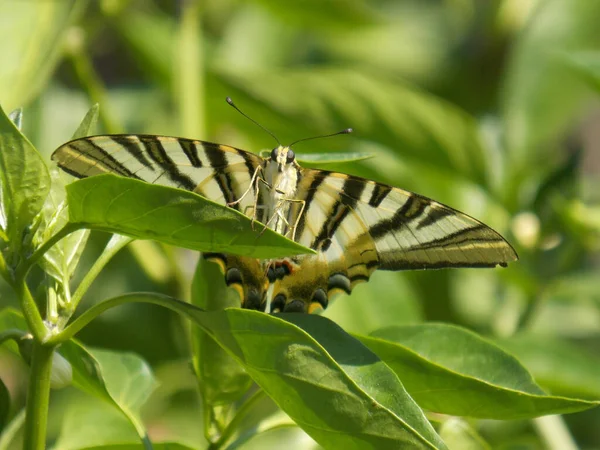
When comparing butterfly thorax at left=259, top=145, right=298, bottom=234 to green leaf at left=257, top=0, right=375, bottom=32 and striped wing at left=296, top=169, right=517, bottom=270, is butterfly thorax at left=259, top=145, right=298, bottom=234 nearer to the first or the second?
striped wing at left=296, top=169, right=517, bottom=270

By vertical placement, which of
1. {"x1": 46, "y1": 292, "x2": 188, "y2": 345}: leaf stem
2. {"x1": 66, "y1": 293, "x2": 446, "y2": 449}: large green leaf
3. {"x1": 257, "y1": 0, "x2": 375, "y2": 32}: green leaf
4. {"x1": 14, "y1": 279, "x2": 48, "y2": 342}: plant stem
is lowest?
{"x1": 14, "y1": 279, "x2": 48, "y2": 342}: plant stem

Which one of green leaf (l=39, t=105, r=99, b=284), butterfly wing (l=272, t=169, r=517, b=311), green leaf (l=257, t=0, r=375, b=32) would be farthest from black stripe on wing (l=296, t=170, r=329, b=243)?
green leaf (l=257, t=0, r=375, b=32)

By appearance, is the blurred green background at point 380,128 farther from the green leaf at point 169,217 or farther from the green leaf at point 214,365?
the green leaf at point 169,217

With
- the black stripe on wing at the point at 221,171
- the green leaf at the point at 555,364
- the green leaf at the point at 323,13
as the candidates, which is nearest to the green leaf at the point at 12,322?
the black stripe on wing at the point at 221,171

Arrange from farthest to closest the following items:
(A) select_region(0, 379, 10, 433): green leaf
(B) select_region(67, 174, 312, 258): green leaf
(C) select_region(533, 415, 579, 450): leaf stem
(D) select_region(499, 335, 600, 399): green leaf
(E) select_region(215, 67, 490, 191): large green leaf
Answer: (E) select_region(215, 67, 490, 191): large green leaf
(C) select_region(533, 415, 579, 450): leaf stem
(D) select_region(499, 335, 600, 399): green leaf
(A) select_region(0, 379, 10, 433): green leaf
(B) select_region(67, 174, 312, 258): green leaf

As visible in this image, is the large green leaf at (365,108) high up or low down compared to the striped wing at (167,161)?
up

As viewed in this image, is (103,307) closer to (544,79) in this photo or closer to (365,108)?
(365,108)
